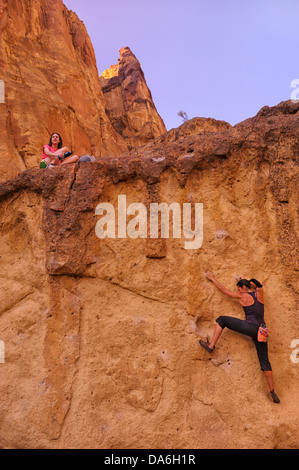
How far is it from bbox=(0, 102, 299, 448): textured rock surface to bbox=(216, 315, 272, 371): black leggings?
0.63 feet

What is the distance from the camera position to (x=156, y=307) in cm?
431

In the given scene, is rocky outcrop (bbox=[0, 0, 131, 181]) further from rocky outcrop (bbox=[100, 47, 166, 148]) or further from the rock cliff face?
rocky outcrop (bbox=[100, 47, 166, 148])

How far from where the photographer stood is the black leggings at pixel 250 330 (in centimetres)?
375

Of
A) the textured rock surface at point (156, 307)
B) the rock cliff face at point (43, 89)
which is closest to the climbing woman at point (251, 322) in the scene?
the textured rock surface at point (156, 307)

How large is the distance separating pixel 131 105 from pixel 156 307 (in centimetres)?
1909

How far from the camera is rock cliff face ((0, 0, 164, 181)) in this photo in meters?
9.81

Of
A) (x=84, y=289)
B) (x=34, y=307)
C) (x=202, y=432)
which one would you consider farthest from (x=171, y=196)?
(x=202, y=432)

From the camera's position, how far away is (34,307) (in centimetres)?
454
